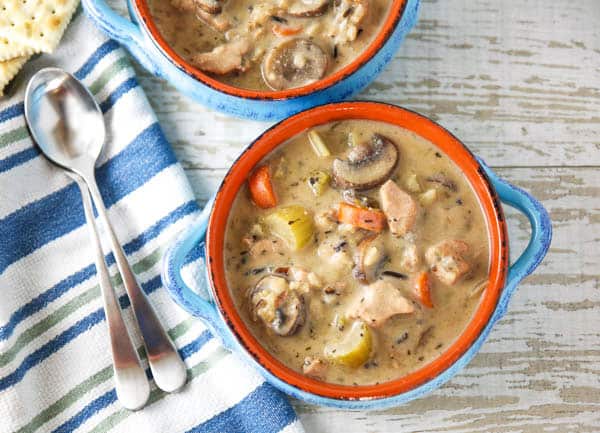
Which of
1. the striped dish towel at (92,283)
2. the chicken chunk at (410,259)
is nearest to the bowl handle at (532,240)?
the chicken chunk at (410,259)

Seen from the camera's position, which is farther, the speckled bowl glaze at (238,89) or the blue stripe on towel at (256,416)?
the blue stripe on towel at (256,416)

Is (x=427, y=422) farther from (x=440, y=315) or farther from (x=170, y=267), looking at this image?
(x=170, y=267)

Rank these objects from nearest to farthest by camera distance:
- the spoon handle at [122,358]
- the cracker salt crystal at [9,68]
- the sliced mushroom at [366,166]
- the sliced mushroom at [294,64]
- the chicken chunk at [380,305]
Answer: the chicken chunk at [380,305]
the sliced mushroom at [366,166]
the sliced mushroom at [294,64]
the spoon handle at [122,358]
the cracker salt crystal at [9,68]

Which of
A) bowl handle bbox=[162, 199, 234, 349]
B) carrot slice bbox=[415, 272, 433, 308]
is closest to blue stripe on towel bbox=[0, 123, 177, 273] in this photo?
bowl handle bbox=[162, 199, 234, 349]

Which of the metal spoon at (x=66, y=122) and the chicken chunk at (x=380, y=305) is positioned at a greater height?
the metal spoon at (x=66, y=122)

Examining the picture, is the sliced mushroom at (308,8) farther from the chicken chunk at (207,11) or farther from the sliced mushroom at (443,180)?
the sliced mushroom at (443,180)

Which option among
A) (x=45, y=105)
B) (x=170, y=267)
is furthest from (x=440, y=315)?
(x=45, y=105)
